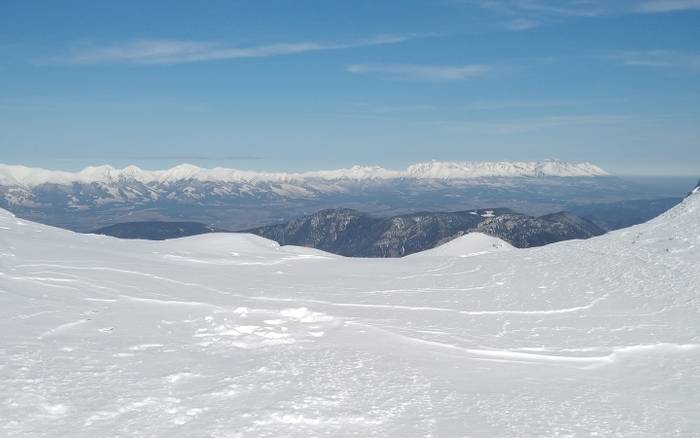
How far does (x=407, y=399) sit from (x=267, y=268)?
1311 cm

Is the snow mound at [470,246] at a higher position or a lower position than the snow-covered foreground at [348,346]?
higher

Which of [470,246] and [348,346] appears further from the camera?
[470,246]

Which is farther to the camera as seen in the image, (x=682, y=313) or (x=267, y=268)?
(x=267, y=268)

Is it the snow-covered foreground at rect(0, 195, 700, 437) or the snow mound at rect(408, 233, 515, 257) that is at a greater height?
the snow mound at rect(408, 233, 515, 257)

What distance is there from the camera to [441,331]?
13461 millimetres

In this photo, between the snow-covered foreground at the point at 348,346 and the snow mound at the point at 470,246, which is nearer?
the snow-covered foreground at the point at 348,346

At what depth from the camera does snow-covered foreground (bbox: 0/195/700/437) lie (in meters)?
8.35

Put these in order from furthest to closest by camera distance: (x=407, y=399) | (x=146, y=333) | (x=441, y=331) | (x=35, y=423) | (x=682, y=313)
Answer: (x=682, y=313) < (x=441, y=331) < (x=146, y=333) < (x=407, y=399) < (x=35, y=423)

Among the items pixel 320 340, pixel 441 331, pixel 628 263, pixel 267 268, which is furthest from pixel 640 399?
pixel 267 268

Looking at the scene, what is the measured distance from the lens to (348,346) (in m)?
12.0

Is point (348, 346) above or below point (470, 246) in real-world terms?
below

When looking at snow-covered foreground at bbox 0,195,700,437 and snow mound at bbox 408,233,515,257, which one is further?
snow mound at bbox 408,233,515,257

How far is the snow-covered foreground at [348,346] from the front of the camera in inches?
329

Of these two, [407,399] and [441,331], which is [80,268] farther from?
[407,399]
